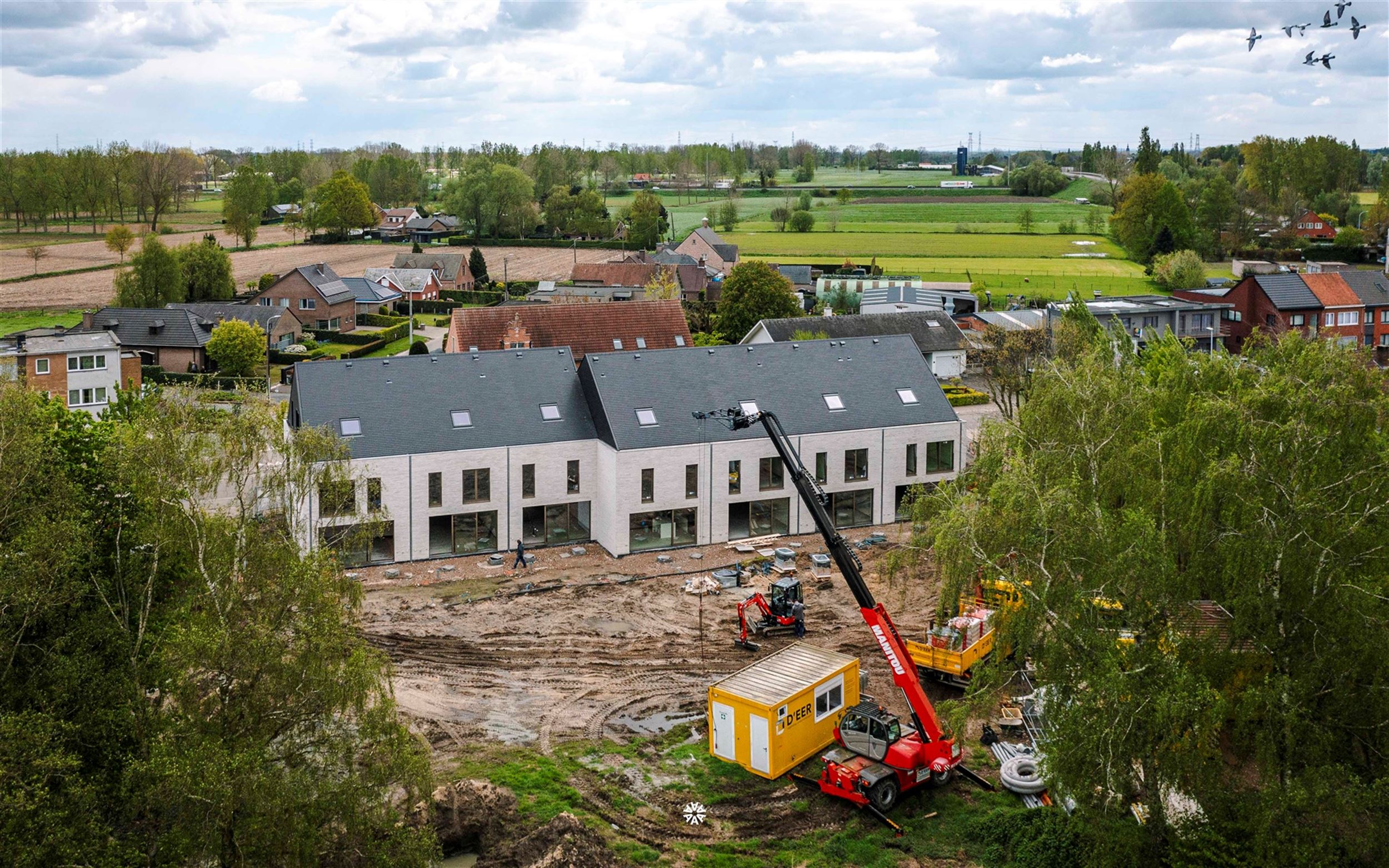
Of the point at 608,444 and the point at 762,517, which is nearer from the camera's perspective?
the point at 608,444

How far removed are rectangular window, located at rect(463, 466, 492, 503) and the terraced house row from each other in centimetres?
4

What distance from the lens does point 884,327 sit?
234 feet

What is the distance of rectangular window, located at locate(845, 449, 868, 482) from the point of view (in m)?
42.3

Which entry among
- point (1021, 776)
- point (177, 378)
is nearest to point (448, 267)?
point (177, 378)

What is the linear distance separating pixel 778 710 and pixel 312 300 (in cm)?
6882

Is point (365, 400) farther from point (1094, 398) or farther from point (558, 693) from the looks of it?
point (1094, 398)

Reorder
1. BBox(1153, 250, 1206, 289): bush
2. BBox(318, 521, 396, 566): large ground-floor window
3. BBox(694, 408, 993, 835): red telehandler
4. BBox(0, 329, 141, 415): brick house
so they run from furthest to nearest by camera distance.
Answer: BBox(1153, 250, 1206, 289): bush < BBox(0, 329, 141, 415): brick house < BBox(318, 521, 396, 566): large ground-floor window < BBox(694, 408, 993, 835): red telehandler

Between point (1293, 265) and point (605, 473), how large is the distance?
304ft

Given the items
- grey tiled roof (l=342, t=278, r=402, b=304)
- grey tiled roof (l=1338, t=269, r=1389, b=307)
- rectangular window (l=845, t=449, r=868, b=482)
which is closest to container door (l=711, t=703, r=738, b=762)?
rectangular window (l=845, t=449, r=868, b=482)

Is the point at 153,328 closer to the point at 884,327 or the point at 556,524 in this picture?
the point at 556,524

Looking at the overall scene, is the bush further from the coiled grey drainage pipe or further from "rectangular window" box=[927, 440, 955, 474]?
the coiled grey drainage pipe

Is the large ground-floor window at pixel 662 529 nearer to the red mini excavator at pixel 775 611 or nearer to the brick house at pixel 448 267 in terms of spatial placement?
the red mini excavator at pixel 775 611

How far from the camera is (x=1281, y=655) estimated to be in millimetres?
20766

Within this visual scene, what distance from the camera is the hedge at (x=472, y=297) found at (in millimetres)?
101750
